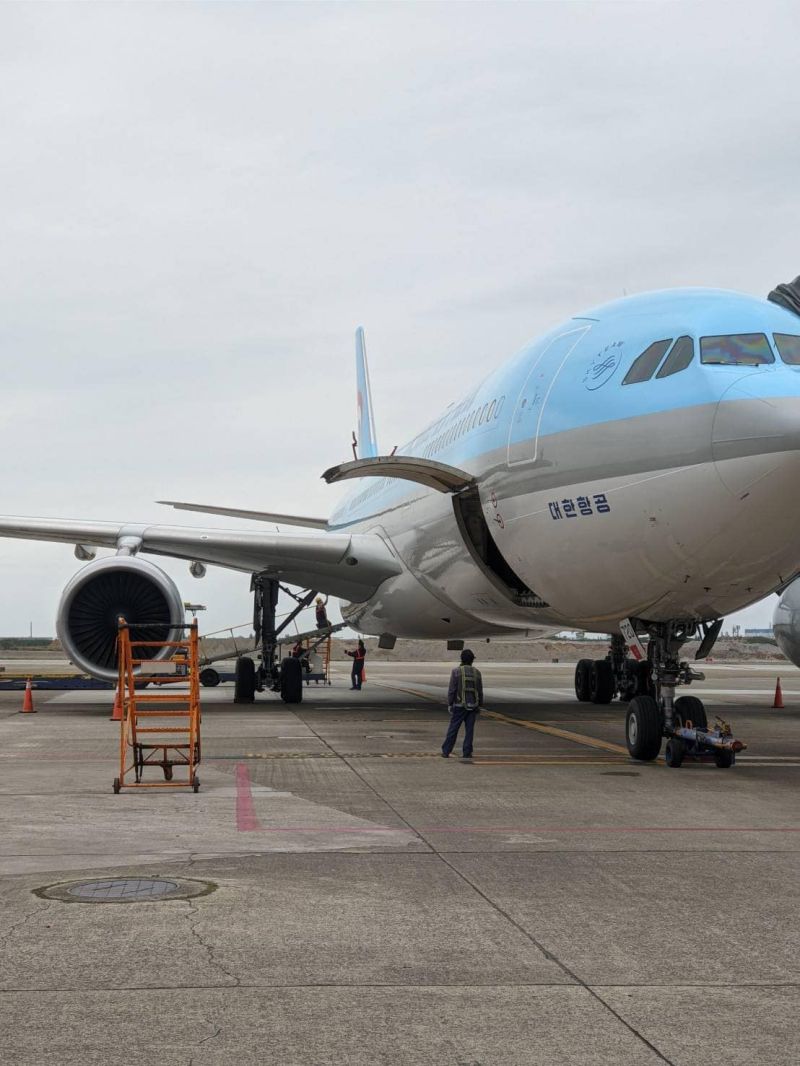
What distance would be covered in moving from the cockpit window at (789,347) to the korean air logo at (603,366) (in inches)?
56.5

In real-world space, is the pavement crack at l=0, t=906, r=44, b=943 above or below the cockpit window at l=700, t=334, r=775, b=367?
below

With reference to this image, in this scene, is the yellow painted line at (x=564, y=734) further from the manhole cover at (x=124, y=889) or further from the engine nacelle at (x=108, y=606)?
the manhole cover at (x=124, y=889)

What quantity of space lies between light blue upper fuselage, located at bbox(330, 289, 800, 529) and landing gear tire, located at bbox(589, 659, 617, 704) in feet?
27.2

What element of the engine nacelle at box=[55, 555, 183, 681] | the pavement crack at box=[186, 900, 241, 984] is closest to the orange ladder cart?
the pavement crack at box=[186, 900, 241, 984]

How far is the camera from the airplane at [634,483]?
32.7 feet

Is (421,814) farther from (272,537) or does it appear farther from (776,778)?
(272,537)

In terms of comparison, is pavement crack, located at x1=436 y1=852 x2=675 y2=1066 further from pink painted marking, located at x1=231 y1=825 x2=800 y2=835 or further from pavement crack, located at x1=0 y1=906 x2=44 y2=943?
pavement crack, located at x1=0 y1=906 x2=44 y2=943

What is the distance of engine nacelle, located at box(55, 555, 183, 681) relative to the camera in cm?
1830

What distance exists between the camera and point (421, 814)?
27.9 ft

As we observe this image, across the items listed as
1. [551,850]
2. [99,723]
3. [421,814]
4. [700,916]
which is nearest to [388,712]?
[99,723]

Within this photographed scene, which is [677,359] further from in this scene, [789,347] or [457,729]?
[457,729]

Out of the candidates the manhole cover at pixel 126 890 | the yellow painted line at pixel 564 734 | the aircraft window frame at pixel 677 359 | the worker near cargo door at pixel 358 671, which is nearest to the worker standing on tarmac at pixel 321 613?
the worker near cargo door at pixel 358 671

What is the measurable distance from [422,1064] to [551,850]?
12.1ft

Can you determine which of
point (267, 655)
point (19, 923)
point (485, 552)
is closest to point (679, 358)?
point (485, 552)
